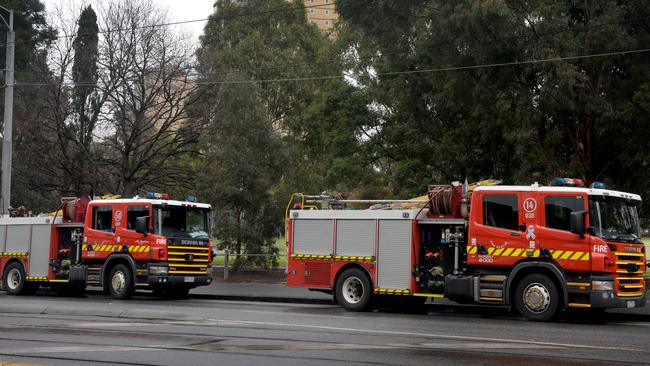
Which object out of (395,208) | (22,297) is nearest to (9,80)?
(22,297)

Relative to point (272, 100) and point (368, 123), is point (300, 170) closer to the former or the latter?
point (368, 123)

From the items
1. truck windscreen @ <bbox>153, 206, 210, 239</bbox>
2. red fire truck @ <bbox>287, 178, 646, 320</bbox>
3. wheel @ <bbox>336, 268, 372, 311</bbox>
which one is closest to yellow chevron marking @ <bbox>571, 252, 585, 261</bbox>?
red fire truck @ <bbox>287, 178, 646, 320</bbox>

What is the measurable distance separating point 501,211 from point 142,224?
30.5 feet

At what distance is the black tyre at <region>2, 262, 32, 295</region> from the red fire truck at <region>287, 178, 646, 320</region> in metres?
9.83

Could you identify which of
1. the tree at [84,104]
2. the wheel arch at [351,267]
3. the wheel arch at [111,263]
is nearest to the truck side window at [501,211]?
the wheel arch at [351,267]

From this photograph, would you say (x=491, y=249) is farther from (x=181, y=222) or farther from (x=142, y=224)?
(x=142, y=224)

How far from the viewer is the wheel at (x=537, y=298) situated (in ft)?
53.9

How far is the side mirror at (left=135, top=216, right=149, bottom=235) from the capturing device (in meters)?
21.8

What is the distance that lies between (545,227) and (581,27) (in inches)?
410

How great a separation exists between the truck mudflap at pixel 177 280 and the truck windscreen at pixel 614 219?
1056 cm

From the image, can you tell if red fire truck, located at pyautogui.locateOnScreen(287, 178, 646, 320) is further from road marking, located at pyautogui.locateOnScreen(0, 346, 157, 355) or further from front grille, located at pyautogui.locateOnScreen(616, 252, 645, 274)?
road marking, located at pyautogui.locateOnScreen(0, 346, 157, 355)

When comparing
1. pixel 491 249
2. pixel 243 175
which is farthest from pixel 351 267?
pixel 243 175

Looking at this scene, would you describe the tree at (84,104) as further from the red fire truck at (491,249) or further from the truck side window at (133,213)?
the red fire truck at (491,249)

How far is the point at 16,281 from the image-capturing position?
25625 mm
